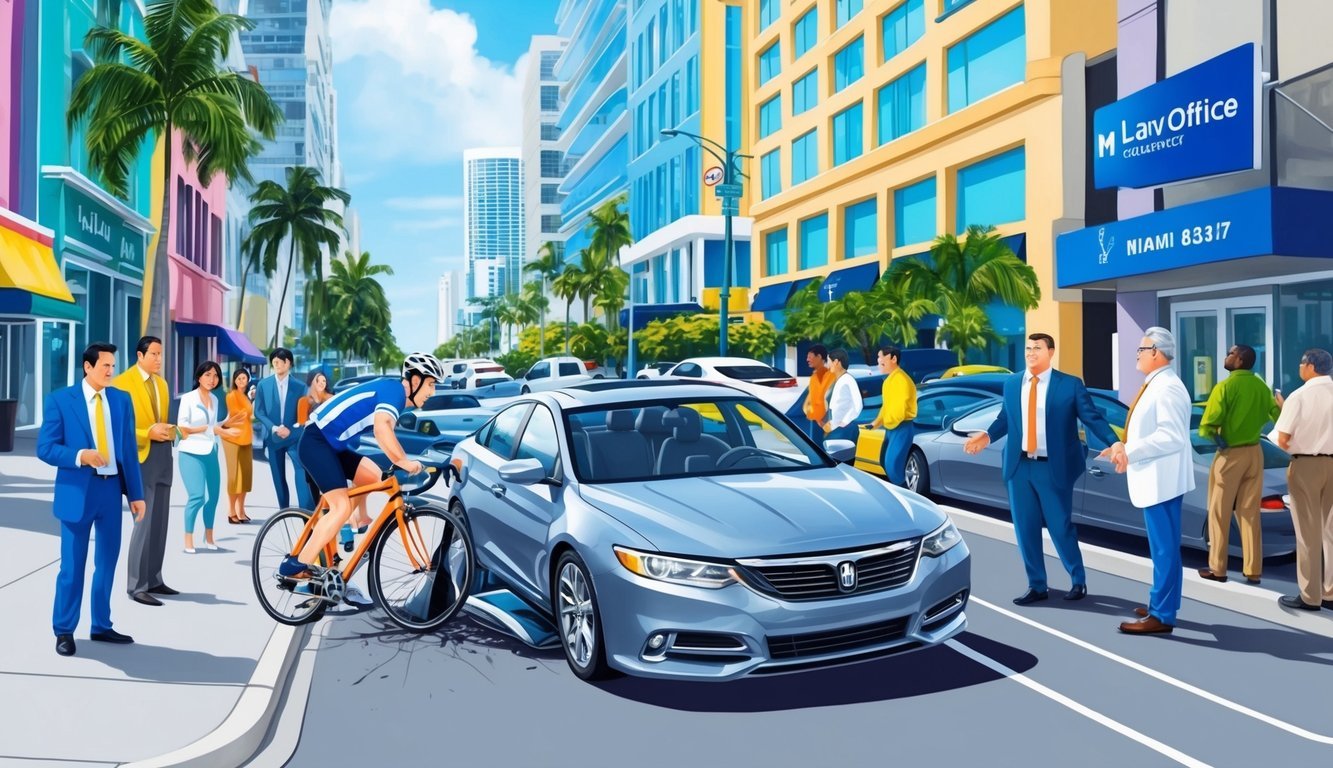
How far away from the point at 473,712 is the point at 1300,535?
5455mm

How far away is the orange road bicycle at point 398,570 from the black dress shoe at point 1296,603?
520cm

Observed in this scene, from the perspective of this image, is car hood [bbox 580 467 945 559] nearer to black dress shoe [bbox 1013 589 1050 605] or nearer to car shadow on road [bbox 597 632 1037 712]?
car shadow on road [bbox 597 632 1037 712]

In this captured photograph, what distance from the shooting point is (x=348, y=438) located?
7.51 m

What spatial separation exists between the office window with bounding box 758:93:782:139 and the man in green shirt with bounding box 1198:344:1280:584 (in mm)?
50619

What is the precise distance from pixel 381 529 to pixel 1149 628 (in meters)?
4.70

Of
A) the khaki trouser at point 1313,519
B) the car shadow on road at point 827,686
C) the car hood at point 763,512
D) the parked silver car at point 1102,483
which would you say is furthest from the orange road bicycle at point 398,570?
the khaki trouser at point 1313,519

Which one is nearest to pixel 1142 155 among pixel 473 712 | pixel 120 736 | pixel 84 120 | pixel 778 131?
pixel 473 712

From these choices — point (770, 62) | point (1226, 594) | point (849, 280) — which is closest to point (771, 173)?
point (770, 62)

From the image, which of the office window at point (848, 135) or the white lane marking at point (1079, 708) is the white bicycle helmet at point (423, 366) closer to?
the white lane marking at point (1079, 708)

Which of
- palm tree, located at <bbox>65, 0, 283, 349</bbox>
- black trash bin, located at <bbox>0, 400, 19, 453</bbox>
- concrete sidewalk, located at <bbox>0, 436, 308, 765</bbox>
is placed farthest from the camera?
palm tree, located at <bbox>65, 0, 283, 349</bbox>

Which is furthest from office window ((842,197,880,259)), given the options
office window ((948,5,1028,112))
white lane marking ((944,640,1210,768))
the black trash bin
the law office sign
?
white lane marking ((944,640,1210,768))

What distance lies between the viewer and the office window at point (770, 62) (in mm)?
58125

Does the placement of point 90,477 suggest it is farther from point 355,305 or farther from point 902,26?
point 355,305

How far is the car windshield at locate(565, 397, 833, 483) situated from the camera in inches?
273
